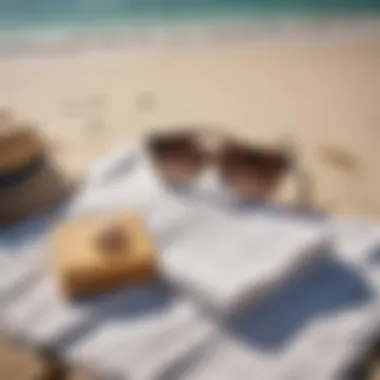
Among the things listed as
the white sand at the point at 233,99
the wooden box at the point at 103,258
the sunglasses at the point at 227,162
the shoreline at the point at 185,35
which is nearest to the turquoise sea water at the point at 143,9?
the shoreline at the point at 185,35

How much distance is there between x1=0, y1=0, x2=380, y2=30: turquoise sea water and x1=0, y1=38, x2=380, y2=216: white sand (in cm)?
19

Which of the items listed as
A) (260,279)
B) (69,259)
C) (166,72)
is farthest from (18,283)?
(166,72)

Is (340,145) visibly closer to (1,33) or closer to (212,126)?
(212,126)

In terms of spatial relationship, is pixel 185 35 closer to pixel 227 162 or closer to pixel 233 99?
pixel 233 99

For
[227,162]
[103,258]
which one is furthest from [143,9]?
[103,258]

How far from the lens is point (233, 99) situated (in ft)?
3.21

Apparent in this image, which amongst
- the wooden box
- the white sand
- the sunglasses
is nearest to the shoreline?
the white sand

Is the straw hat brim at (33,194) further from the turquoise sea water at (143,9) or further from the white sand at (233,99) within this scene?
the turquoise sea water at (143,9)

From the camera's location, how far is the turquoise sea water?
1.32m

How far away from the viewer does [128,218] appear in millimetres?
607

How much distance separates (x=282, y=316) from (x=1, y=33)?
2.94 feet

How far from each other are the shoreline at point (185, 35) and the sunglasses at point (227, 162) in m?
0.47

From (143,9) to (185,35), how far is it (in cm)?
19

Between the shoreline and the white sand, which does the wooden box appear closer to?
the white sand
